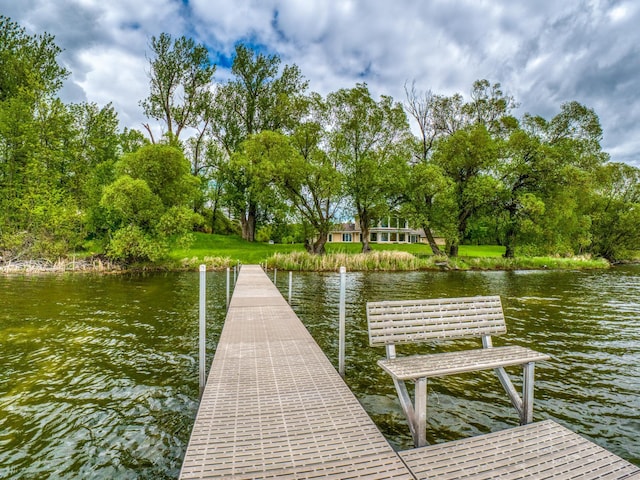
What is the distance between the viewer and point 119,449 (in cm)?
367

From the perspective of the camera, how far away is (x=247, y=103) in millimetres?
38844

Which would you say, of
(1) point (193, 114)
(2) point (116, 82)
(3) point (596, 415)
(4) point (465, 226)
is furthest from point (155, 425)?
(1) point (193, 114)

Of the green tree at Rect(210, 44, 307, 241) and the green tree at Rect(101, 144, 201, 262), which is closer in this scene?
the green tree at Rect(101, 144, 201, 262)

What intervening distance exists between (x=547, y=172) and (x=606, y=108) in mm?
14138

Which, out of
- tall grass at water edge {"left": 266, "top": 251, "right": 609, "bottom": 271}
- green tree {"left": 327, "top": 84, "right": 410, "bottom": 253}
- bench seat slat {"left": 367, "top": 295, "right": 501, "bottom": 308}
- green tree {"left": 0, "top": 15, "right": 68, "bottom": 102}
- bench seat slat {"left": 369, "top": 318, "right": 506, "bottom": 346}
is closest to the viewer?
bench seat slat {"left": 369, "top": 318, "right": 506, "bottom": 346}

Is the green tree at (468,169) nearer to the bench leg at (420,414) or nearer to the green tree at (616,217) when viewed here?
the green tree at (616,217)

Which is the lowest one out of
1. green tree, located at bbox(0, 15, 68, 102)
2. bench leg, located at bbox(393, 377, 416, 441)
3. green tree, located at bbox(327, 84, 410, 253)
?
bench leg, located at bbox(393, 377, 416, 441)

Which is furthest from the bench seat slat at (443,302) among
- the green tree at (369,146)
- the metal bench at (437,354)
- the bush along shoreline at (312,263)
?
the green tree at (369,146)

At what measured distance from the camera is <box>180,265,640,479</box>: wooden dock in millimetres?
2555

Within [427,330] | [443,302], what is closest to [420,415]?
[427,330]

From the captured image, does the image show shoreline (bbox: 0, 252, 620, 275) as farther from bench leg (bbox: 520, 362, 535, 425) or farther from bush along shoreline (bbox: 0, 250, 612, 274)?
bench leg (bbox: 520, 362, 535, 425)

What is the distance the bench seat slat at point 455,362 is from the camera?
11.2 feet

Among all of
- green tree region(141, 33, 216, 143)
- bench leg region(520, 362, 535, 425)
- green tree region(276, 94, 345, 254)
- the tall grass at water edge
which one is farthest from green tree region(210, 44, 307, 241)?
bench leg region(520, 362, 535, 425)

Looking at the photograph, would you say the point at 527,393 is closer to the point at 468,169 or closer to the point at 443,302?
the point at 443,302
